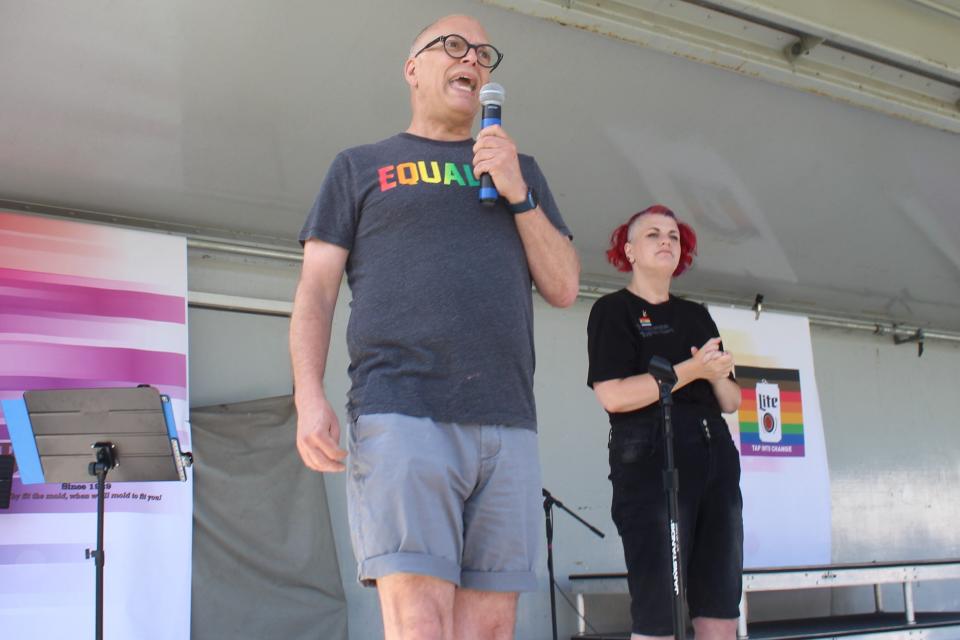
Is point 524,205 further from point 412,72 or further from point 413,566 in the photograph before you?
point 413,566

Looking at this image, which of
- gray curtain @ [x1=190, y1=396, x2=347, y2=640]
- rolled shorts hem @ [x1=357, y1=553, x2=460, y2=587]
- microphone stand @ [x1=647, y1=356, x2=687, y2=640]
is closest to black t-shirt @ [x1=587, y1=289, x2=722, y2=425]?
microphone stand @ [x1=647, y1=356, x2=687, y2=640]

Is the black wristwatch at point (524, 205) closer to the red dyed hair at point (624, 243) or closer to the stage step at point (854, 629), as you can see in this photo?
the red dyed hair at point (624, 243)

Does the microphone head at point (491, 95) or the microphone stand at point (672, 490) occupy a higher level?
the microphone head at point (491, 95)

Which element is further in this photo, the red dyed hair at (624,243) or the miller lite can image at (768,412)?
the miller lite can image at (768,412)

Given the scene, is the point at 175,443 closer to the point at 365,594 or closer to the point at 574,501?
the point at 365,594

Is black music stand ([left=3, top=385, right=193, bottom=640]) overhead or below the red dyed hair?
below

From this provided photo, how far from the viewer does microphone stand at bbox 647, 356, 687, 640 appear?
2275 millimetres

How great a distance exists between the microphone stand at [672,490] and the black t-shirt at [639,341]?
0.44 ft

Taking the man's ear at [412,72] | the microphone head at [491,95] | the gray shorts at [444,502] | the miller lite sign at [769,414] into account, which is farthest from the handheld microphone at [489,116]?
the miller lite sign at [769,414]

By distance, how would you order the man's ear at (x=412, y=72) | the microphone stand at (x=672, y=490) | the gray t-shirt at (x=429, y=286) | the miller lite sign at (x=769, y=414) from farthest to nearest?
1. the miller lite sign at (x=769, y=414)
2. the microphone stand at (x=672, y=490)
3. the man's ear at (x=412, y=72)
4. the gray t-shirt at (x=429, y=286)

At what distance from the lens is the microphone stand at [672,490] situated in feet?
7.47

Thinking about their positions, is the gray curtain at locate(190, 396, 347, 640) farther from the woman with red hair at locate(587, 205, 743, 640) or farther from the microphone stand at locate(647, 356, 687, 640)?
the microphone stand at locate(647, 356, 687, 640)

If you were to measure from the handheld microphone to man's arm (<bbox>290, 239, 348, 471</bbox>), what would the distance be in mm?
266

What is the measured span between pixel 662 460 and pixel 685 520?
0.53 feet
